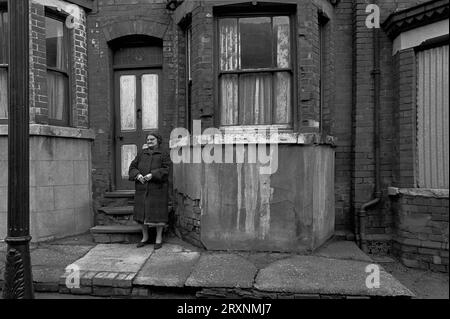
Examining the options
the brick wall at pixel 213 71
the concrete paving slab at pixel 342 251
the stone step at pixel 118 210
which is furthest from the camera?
the stone step at pixel 118 210

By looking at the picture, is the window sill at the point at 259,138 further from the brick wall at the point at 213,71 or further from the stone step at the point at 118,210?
the stone step at the point at 118,210

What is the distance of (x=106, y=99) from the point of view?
20.7ft

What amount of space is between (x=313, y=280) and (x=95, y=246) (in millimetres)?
3233

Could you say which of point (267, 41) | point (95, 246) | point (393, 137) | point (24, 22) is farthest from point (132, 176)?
point (393, 137)

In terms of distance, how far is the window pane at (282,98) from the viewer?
5238 millimetres

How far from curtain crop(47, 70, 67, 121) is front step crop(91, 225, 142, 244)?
2.06 meters

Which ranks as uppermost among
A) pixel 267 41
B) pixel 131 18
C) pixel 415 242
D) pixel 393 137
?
pixel 131 18

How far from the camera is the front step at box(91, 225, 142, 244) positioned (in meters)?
5.61

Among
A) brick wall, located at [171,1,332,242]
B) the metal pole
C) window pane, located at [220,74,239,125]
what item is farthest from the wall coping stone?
the metal pole

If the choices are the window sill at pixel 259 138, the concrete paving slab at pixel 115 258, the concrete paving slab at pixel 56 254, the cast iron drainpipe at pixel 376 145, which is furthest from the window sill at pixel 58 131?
Answer: the cast iron drainpipe at pixel 376 145

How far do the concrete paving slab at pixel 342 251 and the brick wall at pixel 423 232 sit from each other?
2.07 ft

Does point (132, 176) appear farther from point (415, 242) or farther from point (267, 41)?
point (415, 242)
